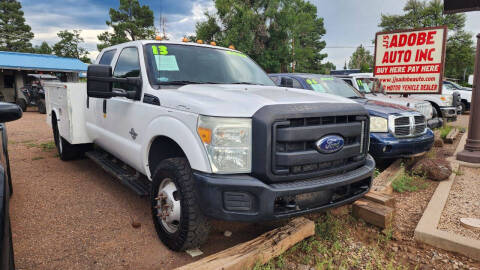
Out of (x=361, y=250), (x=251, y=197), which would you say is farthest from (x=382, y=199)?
(x=251, y=197)

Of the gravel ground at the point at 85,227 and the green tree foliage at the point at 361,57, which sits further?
the green tree foliage at the point at 361,57

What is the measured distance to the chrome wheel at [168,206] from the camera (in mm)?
2697

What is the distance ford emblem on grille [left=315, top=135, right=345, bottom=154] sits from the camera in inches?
98.2

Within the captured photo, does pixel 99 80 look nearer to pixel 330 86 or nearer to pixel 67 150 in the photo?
pixel 67 150

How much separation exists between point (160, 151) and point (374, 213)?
2.17m

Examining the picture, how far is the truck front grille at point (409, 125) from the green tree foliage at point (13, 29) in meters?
62.5

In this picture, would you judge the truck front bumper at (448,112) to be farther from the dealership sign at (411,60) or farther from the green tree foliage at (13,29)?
the green tree foliage at (13,29)

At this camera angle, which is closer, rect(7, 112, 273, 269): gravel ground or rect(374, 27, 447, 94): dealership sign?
rect(7, 112, 273, 269): gravel ground

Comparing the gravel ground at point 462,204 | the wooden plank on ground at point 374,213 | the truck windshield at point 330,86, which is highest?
the truck windshield at point 330,86

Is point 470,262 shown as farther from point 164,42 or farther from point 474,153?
point 474,153

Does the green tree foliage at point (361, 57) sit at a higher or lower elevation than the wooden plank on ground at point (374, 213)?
higher

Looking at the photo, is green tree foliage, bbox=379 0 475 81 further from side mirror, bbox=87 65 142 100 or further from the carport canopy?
side mirror, bbox=87 65 142 100

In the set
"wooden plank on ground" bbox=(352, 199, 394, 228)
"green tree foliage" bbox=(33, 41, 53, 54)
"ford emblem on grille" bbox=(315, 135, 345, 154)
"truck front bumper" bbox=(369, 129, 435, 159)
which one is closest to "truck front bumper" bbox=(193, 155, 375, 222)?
"ford emblem on grille" bbox=(315, 135, 345, 154)

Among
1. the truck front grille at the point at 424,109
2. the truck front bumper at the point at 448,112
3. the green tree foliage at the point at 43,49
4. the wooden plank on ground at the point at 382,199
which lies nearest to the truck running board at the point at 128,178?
the wooden plank on ground at the point at 382,199
